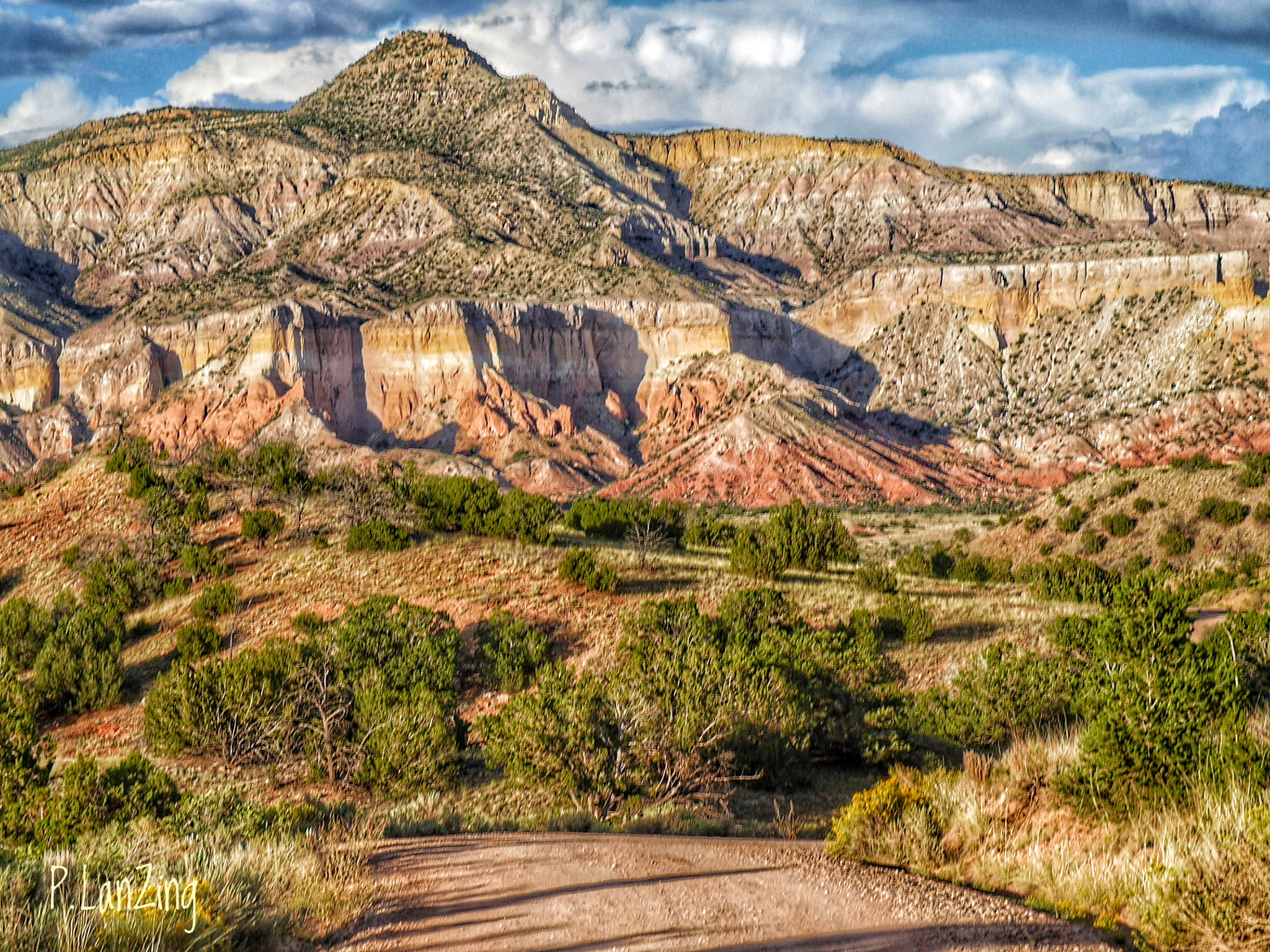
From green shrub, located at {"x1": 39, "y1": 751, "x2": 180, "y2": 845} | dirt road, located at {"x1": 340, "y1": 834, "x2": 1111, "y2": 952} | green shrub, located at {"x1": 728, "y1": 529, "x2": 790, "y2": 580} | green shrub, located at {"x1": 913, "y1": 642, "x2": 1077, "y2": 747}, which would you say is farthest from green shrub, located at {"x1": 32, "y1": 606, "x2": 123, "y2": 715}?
green shrub, located at {"x1": 913, "y1": 642, "x2": 1077, "y2": 747}

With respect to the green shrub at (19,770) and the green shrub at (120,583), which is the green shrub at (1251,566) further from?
the green shrub at (120,583)

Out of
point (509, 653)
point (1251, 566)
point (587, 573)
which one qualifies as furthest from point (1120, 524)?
point (509, 653)

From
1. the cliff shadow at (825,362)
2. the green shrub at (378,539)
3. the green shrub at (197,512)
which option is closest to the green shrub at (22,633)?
the green shrub at (197,512)

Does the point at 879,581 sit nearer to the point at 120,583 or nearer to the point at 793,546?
the point at 793,546

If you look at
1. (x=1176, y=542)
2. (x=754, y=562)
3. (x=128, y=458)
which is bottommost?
(x=1176, y=542)

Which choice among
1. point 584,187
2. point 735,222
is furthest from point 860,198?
point 584,187

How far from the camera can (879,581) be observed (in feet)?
90.8

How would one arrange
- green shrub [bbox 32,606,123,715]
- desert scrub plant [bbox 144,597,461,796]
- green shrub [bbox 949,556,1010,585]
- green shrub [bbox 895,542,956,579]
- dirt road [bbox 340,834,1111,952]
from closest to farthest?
dirt road [bbox 340,834,1111,952] < desert scrub plant [bbox 144,597,461,796] < green shrub [bbox 32,606,123,715] < green shrub [bbox 949,556,1010,585] < green shrub [bbox 895,542,956,579]

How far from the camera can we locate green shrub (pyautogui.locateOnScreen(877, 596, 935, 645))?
2327 centimetres

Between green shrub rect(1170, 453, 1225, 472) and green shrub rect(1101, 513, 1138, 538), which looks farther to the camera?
green shrub rect(1170, 453, 1225, 472)

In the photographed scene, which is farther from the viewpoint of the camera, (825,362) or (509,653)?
(825,362)

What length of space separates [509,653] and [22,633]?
12923 millimetres

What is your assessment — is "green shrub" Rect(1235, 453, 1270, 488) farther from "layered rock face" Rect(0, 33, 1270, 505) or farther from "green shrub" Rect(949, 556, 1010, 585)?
"layered rock face" Rect(0, 33, 1270, 505)

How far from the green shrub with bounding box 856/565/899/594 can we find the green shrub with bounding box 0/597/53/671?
20.2 m
